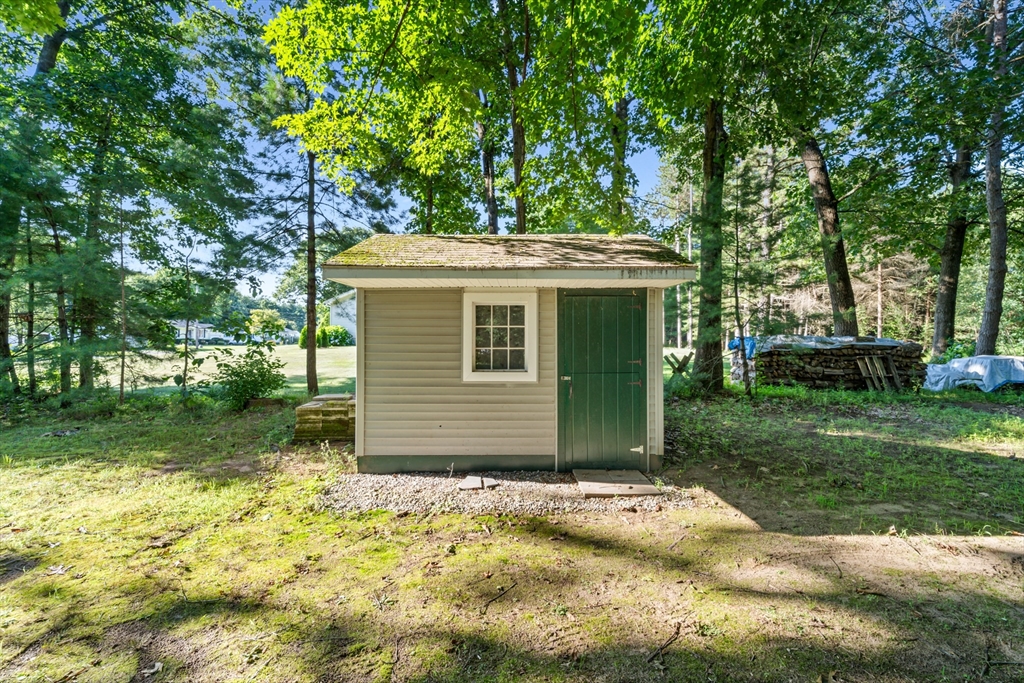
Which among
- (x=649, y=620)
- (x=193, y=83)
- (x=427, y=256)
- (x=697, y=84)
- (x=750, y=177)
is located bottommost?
(x=649, y=620)

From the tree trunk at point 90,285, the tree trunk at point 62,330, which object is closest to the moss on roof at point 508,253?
the tree trunk at point 90,285

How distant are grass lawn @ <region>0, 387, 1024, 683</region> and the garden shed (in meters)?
0.91

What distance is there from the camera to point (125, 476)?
4.93 m

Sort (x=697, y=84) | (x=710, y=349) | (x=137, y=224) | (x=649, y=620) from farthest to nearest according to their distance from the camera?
(x=710, y=349) → (x=137, y=224) → (x=697, y=84) → (x=649, y=620)

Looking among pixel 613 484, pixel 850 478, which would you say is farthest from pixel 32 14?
pixel 850 478

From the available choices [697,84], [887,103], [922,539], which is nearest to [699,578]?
[922,539]

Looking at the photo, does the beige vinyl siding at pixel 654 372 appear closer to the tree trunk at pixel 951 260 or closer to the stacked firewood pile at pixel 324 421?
the stacked firewood pile at pixel 324 421

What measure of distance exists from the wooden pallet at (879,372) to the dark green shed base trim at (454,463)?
9.14 meters

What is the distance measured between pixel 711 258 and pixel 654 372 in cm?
551

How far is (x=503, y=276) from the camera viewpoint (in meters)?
4.53

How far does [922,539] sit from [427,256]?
524 centimetres

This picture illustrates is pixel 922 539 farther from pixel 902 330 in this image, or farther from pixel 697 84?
pixel 902 330

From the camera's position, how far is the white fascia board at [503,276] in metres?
4.43

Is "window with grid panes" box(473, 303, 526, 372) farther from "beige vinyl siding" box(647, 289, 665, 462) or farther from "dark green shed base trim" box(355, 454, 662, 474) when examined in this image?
→ "beige vinyl siding" box(647, 289, 665, 462)
